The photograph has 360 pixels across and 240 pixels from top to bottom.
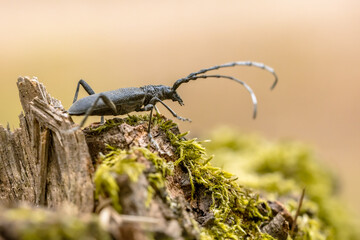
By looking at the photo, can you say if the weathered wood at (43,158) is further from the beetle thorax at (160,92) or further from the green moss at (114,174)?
the beetle thorax at (160,92)

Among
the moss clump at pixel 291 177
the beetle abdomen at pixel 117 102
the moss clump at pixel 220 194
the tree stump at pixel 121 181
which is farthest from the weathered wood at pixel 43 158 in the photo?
the moss clump at pixel 291 177

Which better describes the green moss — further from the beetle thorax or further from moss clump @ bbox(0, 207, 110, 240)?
the beetle thorax

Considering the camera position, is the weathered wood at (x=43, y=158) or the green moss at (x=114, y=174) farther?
the weathered wood at (x=43, y=158)

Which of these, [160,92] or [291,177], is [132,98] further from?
[291,177]

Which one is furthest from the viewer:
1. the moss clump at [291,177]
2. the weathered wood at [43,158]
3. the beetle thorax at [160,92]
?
the moss clump at [291,177]

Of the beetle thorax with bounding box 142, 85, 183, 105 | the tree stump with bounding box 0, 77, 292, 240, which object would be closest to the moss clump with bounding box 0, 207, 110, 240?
the tree stump with bounding box 0, 77, 292, 240

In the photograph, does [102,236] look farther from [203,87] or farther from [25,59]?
[25,59]
